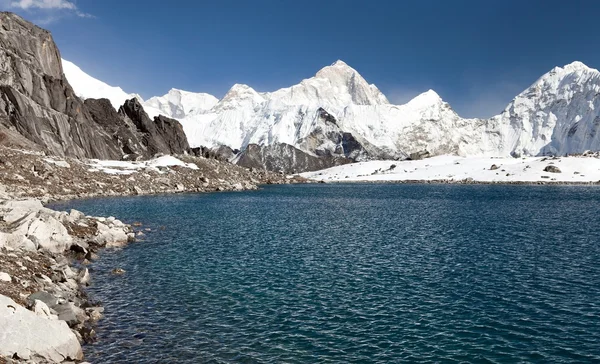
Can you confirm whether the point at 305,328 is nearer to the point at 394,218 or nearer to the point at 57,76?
the point at 394,218

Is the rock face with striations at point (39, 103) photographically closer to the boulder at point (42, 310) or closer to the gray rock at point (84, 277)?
the gray rock at point (84, 277)

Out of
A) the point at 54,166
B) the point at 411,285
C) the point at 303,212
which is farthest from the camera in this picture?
the point at 54,166

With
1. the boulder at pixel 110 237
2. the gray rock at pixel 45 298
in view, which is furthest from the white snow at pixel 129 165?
the gray rock at pixel 45 298

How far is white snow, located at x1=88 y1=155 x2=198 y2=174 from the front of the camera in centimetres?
13116

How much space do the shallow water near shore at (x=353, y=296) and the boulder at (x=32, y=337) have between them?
188cm

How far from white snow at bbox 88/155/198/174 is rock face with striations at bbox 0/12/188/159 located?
13481mm

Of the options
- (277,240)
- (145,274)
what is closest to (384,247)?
(277,240)

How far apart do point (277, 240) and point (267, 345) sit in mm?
31414

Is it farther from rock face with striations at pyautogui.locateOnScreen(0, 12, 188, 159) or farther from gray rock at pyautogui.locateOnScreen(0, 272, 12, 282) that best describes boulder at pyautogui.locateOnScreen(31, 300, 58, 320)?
rock face with striations at pyautogui.locateOnScreen(0, 12, 188, 159)

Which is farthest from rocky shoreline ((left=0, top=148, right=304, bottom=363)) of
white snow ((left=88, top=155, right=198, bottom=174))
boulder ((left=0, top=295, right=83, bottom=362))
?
white snow ((left=88, top=155, right=198, bottom=174))

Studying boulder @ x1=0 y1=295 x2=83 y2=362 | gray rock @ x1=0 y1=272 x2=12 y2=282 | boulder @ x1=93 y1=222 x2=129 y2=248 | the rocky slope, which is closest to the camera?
boulder @ x1=0 y1=295 x2=83 y2=362

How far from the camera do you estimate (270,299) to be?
30016 mm

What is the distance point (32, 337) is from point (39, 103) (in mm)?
150108

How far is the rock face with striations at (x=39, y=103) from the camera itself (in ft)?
433
